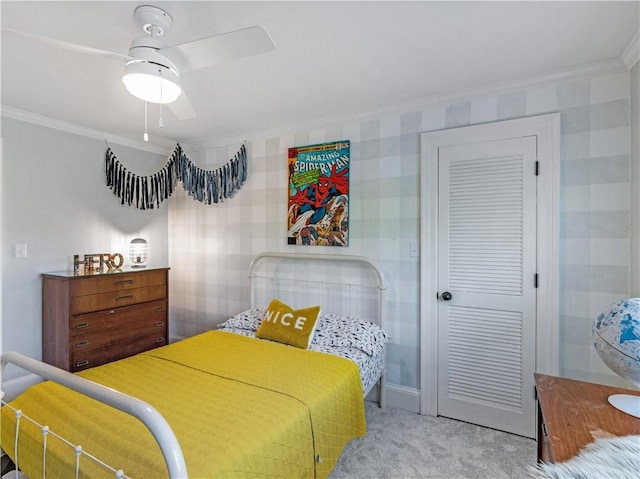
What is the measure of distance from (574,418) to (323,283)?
6.88ft

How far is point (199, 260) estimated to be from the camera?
12.5 feet

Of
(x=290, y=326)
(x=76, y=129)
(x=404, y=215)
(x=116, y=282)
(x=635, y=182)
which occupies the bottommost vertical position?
(x=290, y=326)

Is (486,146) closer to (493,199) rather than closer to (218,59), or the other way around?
(493,199)

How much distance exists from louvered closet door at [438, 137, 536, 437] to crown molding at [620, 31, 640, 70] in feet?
1.96

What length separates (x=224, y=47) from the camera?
4.63ft

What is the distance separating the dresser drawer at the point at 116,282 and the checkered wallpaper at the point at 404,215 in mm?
494

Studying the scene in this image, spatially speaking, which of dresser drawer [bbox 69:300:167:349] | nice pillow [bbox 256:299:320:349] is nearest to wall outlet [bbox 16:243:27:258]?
dresser drawer [bbox 69:300:167:349]

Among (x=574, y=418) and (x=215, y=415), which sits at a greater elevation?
(x=574, y=418)

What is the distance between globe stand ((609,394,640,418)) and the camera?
3.74ft

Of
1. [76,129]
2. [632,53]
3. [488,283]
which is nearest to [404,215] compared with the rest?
[488,283]

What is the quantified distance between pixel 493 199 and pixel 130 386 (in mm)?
2526

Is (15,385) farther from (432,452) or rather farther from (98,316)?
(432,452)

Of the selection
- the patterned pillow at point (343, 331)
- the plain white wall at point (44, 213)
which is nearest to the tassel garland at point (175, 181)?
the plain white wall at point (44, 213)

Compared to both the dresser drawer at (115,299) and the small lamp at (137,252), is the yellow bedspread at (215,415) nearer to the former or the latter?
the dresser drawer at (115,299)
